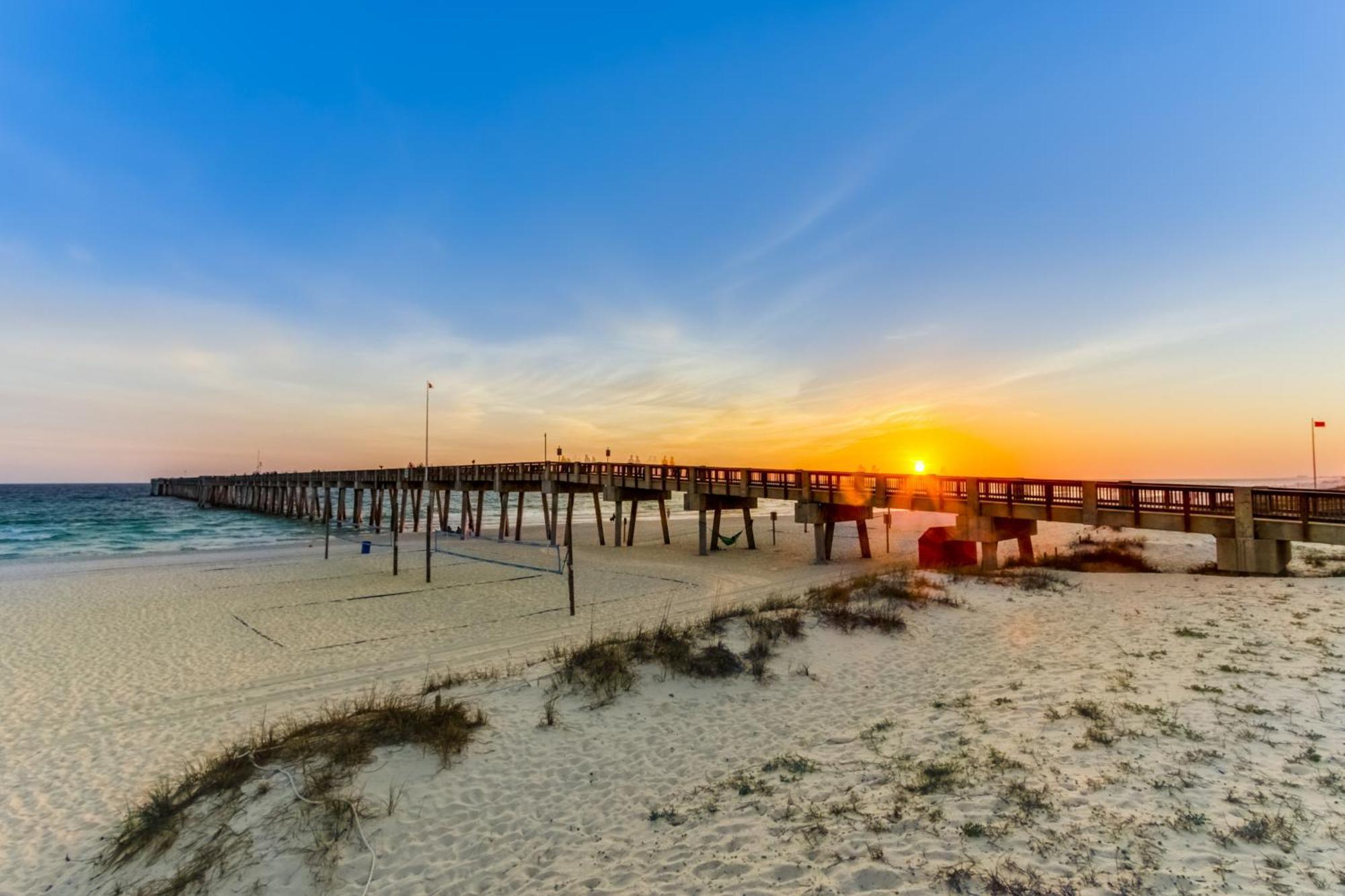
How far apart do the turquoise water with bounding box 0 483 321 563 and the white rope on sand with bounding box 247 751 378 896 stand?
3738cm

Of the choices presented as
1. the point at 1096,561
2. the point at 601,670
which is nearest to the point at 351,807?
the point at 601,670

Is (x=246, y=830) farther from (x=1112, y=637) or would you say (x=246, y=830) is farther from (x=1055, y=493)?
(x=1055, y=493)

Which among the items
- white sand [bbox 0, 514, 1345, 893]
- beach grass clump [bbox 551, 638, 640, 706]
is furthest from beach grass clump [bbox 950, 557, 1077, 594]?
beach grass clump [bbox 551, 638, 640, 706]

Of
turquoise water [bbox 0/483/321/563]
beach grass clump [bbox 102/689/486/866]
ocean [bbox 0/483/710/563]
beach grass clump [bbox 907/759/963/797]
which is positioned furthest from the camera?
ocean [bbox 0/483/710/563]

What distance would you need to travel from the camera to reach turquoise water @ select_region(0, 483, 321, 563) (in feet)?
119

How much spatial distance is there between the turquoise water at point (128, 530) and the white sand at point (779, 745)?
2597 cm

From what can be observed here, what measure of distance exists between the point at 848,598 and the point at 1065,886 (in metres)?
9.77

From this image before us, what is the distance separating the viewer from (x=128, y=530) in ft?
150

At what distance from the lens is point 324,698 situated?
10289 mm

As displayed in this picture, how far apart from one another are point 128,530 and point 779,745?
57.1m

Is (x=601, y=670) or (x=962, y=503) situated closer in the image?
(x=601, y=670)

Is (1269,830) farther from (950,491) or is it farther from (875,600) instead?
(950,491)

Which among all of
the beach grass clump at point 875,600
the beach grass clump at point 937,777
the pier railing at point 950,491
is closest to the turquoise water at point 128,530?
the pier railing at point 950,491

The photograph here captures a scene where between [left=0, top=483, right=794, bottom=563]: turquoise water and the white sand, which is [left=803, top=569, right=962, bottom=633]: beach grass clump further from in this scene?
[left=0, top=483, right=794, bottom=563]: turquoise water
